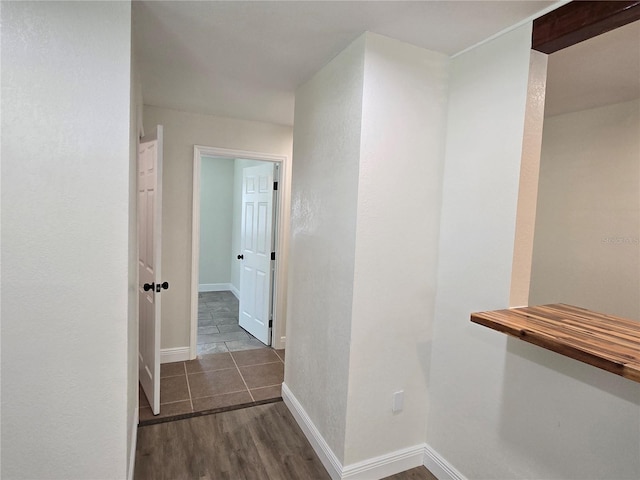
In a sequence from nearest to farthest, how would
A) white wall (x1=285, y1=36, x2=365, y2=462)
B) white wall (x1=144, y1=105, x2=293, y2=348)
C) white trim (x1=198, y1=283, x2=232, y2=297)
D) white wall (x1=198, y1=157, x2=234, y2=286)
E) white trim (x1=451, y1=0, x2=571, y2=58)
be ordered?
white trim (x1=451, y1=0, x2=571, y2=58), white wall (x1=285, y1=36, x2=365, y2=462), white wall (x1=144, y1=105, x2=293, y2=348), white wall (x1=198, y1=157, x2=234, y2=286), white trim (x1=198, y1=283, x2=232, y2=297)

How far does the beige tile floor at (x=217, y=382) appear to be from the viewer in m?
2.79

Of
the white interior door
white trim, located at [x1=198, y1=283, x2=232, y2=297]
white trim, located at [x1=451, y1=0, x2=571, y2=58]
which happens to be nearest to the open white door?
the white interior door

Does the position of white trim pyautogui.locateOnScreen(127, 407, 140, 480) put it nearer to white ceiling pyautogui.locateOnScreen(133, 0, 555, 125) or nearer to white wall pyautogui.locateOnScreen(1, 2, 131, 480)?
white wall pyautogui.locateOnScreen(1, 2, 131, 480)

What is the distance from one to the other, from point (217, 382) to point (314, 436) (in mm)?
1172

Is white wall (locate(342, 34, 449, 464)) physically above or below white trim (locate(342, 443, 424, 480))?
above

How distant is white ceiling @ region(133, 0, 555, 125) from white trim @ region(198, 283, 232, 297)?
4.33 metres

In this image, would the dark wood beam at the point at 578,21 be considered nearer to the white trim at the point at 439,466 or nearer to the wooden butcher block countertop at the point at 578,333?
the wooden butcher block countertop at the point at 578,333

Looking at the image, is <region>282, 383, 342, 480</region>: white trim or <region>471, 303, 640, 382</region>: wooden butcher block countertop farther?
<region>282, 383, 342, 480</region>: white trim

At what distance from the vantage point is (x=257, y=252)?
4.20 m

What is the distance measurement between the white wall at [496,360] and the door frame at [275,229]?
2014 millimetres

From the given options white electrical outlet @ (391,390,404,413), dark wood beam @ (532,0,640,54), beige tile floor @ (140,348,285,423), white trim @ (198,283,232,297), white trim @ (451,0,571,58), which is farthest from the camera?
white trim @ (198,283,232,297)

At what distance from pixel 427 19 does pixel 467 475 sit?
2320mm

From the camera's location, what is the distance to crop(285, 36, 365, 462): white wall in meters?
2.00

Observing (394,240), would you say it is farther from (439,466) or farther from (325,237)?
(439,466)
